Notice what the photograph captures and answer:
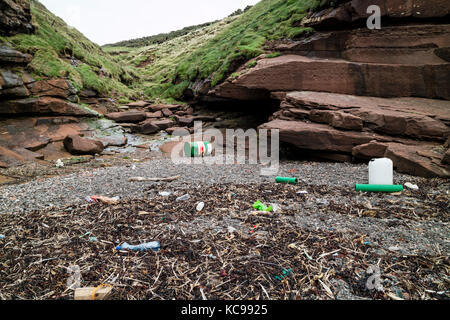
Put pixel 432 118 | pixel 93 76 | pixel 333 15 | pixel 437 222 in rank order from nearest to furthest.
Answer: pixel 437 222 → pixel 432 118 → pixel 333 15 → pixel 93 76

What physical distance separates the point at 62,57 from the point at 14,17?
124 inches

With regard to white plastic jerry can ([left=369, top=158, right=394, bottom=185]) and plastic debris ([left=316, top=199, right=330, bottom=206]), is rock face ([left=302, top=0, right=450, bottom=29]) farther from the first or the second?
plastic debris ([left=316, top=199, right=330, bottom=206])

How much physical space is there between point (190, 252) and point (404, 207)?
351cm

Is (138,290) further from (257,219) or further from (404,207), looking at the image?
(404,207)

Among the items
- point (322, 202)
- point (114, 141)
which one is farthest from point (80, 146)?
point (322, 202)

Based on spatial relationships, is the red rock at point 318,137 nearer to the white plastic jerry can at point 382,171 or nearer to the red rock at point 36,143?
the white plastic jerry can at point 382,171

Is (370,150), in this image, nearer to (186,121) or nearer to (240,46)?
(240,46)

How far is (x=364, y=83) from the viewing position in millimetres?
8938

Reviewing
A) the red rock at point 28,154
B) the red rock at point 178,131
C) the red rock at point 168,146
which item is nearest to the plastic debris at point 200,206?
the red rock at point 168,146

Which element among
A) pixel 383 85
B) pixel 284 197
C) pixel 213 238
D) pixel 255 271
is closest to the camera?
pixel 255 271

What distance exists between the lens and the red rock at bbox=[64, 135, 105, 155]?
10.2 metres

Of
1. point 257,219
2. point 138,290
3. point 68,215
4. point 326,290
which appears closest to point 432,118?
point 257,219

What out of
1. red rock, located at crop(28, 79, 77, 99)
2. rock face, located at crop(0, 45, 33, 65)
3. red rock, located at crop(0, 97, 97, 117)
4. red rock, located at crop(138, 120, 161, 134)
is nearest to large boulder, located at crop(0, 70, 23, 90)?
rock face, located at crop(0, 45, 33, 65)

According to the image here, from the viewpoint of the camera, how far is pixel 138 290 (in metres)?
2.15
